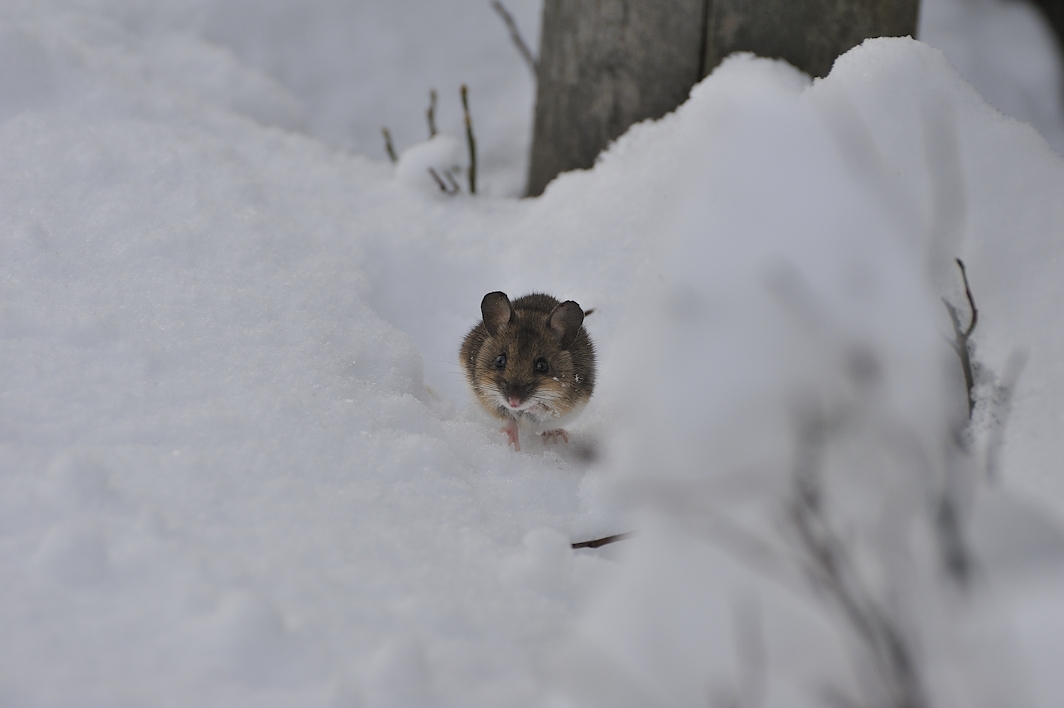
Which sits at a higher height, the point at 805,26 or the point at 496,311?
the point at 805,26

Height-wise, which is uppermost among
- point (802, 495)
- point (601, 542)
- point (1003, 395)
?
point (802, 495)

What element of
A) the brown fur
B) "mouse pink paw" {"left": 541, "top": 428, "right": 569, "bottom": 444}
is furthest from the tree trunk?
"mouse pink paw" {"left": 541, "top": 428, "right": 569, "bottom": 444}

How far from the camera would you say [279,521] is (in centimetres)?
193

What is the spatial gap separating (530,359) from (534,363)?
2 centimetres

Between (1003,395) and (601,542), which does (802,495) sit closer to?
(601,542)

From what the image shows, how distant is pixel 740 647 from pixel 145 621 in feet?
3.88

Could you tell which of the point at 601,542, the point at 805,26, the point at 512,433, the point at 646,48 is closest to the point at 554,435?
the point at 512,433

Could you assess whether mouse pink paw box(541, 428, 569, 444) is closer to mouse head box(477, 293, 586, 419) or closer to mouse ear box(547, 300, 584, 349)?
mouse head box(477, 293, 586, 419)

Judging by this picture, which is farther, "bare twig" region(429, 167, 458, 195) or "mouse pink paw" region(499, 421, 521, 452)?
"bare twig" region(429, 167, 458, 195)

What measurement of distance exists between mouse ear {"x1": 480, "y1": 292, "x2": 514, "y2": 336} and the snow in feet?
1.29

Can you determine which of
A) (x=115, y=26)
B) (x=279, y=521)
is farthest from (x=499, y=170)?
(x=279, y=521)

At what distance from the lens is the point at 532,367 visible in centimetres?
318

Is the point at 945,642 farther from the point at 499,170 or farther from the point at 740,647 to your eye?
the point at 499,170

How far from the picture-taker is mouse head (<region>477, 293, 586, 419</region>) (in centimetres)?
312
